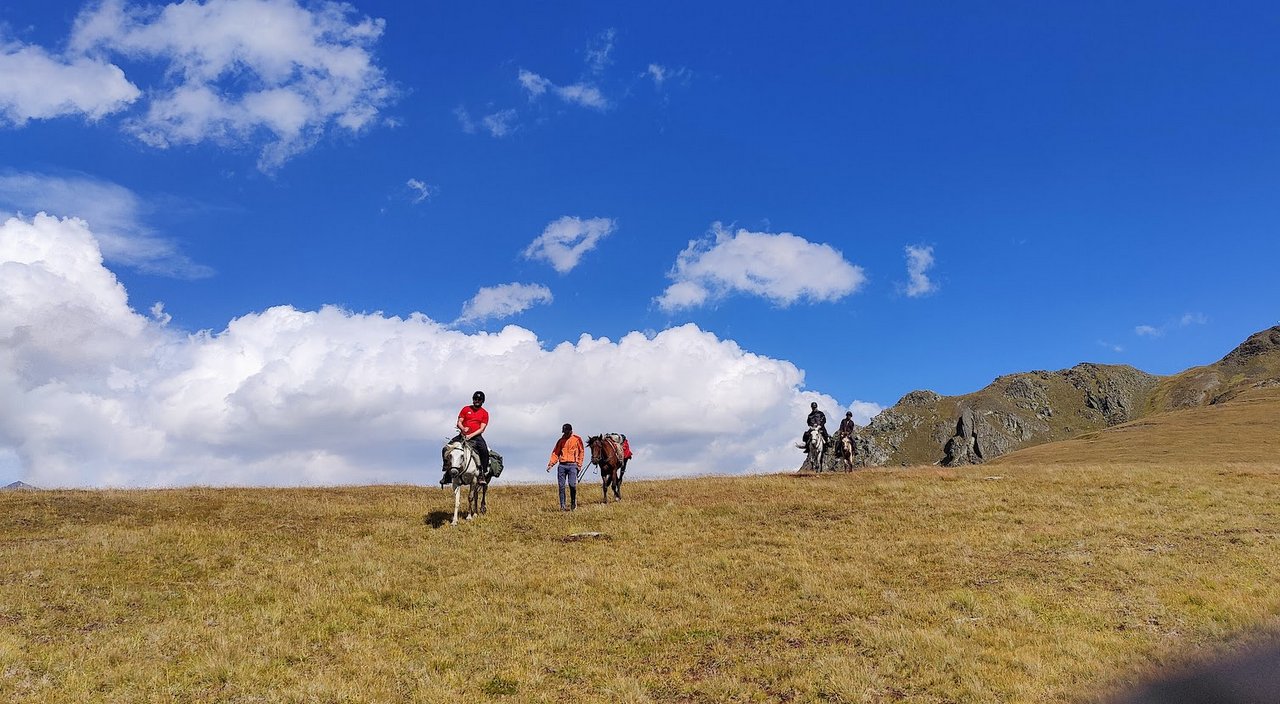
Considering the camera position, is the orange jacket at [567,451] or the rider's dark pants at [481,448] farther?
the orange jacket at [567,451]

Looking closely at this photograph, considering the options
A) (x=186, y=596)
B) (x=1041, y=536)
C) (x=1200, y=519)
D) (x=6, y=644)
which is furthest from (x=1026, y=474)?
(x=6, y=644)

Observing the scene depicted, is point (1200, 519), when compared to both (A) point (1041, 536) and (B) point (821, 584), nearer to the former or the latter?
(A) point (1041, 536)

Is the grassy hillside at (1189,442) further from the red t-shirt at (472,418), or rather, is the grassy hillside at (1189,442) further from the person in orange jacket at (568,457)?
the red t-shirt at (472,418)

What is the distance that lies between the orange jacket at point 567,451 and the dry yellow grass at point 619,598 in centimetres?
182

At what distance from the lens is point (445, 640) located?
12.8 m

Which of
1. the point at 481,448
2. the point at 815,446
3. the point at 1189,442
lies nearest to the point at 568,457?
the point at 481,448

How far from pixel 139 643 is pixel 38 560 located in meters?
6.80

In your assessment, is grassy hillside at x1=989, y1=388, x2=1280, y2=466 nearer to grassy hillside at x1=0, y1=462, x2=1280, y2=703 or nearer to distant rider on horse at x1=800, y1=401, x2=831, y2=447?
distant rider on horse at x1=800, y1=401, x2=831, y2=447

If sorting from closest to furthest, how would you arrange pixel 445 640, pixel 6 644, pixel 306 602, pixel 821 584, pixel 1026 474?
pixel 6 644 < pixel 445 640 < pixel 306 602 < pixel 821 584 < pixel 1026 474

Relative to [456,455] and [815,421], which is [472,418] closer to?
[456,455]

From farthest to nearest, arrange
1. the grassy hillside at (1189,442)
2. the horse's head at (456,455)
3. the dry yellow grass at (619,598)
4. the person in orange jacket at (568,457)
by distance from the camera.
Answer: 1. the grassy hillside at (1189,442)
2. the person in orange jacket at (568,457)
3. the horse's head at (456,455)
4. the dry yellow grass at (619,598)

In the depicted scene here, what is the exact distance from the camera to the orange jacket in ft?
81.9

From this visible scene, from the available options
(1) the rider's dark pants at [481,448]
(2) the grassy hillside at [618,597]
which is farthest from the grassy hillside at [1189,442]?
(1) the rider's dark pants at [481,448]

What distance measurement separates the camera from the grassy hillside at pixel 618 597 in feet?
35.8
